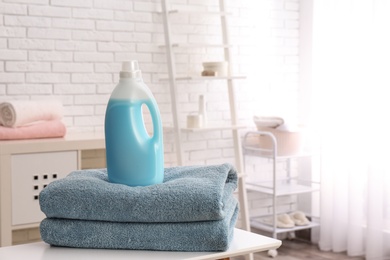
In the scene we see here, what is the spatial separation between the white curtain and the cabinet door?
1851 millimetres

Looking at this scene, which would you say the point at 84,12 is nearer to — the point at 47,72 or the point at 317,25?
the point at 47,72

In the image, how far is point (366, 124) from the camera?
395cm

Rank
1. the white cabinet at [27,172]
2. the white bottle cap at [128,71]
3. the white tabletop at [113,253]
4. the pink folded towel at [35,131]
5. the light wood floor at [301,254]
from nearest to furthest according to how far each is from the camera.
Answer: the white tabletop at [113,253] → the white bottle cap at [128,71] → the white cabinet at [27,172] → the pink folded towel at [35,131] → the light wood floor at [301,254]

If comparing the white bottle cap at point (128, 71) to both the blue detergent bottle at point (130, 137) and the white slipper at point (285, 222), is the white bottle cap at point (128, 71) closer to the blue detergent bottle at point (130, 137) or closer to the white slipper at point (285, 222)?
the blue detergent bottle at point (130, 137)

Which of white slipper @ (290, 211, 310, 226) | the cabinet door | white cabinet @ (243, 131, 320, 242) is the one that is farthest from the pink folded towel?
white slipper @ (290, 211, 310, 226)

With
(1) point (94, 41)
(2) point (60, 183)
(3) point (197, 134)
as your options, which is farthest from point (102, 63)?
(2) point (60, 183)

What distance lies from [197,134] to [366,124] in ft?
3.52

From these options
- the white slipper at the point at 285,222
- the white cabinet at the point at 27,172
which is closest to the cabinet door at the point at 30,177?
the white cabinet at the point at 27,172

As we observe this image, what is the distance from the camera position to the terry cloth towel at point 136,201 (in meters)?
1.30

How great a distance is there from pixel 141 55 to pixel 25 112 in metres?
0.98

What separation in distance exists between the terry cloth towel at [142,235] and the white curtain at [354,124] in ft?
8.99

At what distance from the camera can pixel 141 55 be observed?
3.93m

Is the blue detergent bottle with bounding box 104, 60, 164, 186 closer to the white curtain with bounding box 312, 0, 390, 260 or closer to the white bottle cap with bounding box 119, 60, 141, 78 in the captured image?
the white bottle cap with bounding box 119, 60, 141, 78

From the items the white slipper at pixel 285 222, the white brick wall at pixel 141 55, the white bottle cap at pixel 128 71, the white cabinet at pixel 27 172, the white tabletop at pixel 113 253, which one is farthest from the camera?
the white slipper at pixel 285 222
